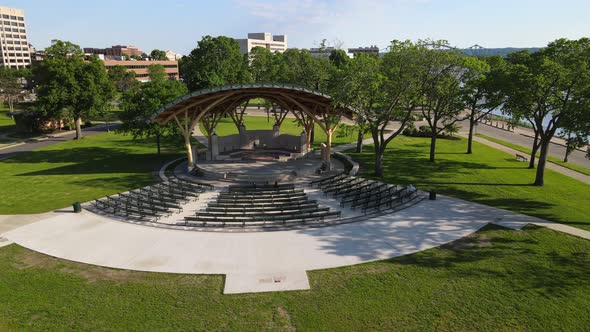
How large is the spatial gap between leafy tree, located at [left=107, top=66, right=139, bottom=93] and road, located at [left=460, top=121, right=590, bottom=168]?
79.1 meters

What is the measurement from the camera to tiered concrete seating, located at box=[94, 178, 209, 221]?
22.1 metres

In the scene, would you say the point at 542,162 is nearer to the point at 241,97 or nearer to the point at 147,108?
the point at 241,97

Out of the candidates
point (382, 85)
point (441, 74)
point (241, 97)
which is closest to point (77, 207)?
point (241, 97)

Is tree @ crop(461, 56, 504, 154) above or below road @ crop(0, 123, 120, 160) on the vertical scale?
above

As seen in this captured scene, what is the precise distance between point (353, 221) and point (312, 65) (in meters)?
28.6

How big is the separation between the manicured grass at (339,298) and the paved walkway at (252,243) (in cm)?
69

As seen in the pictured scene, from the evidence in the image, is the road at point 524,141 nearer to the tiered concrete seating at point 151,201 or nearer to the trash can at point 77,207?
the tiered concrete seating at point 151,201

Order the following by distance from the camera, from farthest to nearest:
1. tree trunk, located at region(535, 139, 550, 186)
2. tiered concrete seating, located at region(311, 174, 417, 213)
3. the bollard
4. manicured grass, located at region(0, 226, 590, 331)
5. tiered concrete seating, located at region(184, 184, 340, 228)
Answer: tree trunk, located at region(535, 139, 550, 186) < the bollard < tiered concrete seating, located at region(311, 174, 417, 213) < tiered concrete seating, located at region(184, 184, 340, 228) < manicured grass, located at region(0, 226, 590, 331)

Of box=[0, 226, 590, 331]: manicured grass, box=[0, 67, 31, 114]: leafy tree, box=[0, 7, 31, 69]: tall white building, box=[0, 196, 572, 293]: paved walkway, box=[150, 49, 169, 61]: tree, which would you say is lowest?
box=[0, 226, 590, 331]: manicured grass

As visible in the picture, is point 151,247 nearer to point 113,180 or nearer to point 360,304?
point 360,304

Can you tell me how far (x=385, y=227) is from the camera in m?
20.2

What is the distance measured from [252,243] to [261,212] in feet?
11.6

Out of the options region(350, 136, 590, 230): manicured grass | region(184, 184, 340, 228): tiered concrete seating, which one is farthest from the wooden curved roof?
region(184, 184, 340, 228): tiered concrete seating

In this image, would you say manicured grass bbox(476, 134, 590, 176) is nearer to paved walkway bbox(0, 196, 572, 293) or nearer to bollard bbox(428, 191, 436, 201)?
paved walkway bbox(0, 196, 572, 293)
